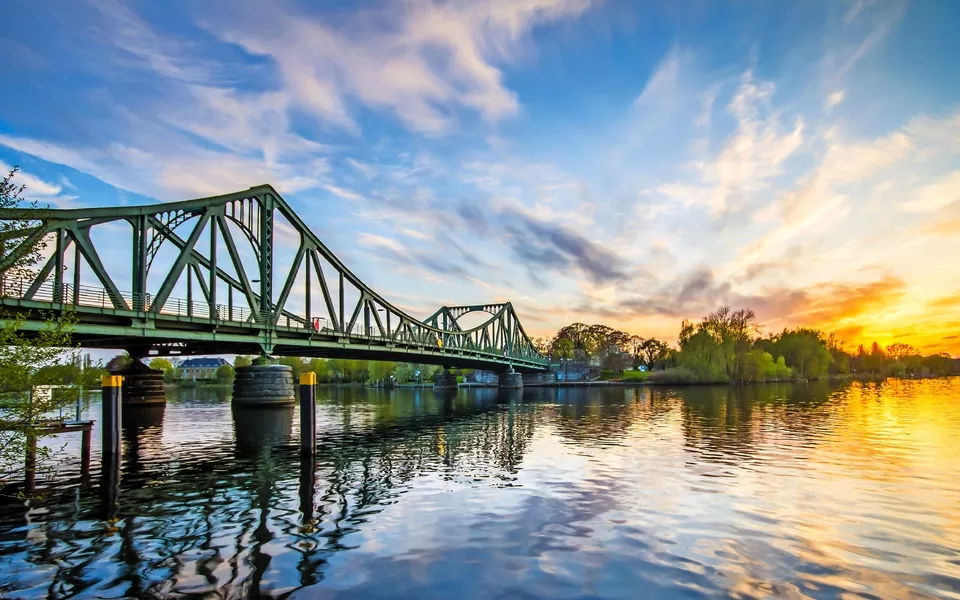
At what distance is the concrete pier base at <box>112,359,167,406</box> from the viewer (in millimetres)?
70250

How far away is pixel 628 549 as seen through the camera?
13883 millimetres

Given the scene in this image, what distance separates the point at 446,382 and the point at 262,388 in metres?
125

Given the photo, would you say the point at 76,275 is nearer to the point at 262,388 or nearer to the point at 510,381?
the point at 262,388

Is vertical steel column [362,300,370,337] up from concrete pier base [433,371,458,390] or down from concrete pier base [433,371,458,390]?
up

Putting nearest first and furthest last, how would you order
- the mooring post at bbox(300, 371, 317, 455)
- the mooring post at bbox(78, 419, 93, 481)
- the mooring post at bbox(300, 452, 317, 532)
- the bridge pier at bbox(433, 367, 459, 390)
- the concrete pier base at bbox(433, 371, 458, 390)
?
the mooring post at bbox(300, 452, 317, 532) < the mooring post at bbox(78, 419, 93, 481) < the mooring post at bbox(300, 371, 317, 455) < the bridge pier at bbox(433, 367, 459, 390) < the concrete pier base at bbox(433, 371, 458, 390)

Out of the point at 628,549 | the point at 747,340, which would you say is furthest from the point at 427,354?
the point at 747,340

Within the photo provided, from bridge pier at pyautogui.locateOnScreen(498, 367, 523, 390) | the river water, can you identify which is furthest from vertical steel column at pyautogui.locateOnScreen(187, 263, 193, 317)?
bridge pier at pyautogui.locateOnScreen(498, 367, 523, 390)

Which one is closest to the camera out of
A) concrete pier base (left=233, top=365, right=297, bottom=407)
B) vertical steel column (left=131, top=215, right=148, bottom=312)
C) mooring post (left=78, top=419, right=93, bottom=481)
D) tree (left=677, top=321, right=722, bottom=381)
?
mooring post (left=78, top=419, right=93, bottom=481)

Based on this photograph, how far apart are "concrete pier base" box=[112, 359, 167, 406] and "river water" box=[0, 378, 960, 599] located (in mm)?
44599

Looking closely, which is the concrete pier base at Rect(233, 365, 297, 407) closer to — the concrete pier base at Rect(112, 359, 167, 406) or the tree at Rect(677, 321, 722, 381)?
the concrete pier base at Rect(112, 359, 167, 406)

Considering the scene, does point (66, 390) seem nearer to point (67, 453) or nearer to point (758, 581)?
point (758, 581)

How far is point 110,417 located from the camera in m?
28.2

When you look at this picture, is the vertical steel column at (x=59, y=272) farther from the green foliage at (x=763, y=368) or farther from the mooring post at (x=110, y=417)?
the green foliage at (x=763, y=368)

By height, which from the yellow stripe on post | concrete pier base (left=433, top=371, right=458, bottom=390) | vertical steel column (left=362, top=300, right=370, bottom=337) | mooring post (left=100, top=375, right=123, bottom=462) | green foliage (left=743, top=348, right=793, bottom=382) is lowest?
concrete pier base (left=433, top=371, right=458, bottom=390)
